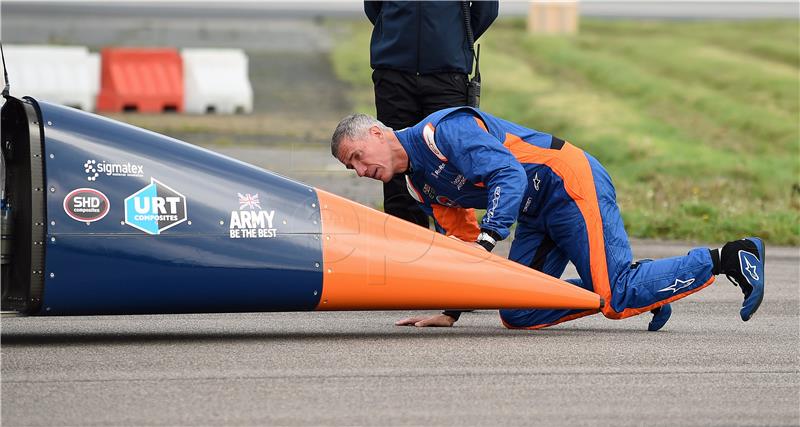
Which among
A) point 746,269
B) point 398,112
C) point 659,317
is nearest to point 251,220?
point 398,112

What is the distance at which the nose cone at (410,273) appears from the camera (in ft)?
19.5

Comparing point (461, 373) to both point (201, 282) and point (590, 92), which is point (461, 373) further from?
point (590, 92)

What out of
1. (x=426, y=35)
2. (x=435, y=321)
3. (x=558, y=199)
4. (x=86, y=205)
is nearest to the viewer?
(x=86, y=205)

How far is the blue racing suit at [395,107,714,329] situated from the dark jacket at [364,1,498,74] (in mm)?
1239

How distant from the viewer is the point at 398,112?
→ 750 centimetres

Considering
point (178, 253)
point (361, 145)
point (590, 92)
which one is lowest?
point (590, 92)

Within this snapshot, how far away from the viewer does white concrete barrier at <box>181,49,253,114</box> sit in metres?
19.2

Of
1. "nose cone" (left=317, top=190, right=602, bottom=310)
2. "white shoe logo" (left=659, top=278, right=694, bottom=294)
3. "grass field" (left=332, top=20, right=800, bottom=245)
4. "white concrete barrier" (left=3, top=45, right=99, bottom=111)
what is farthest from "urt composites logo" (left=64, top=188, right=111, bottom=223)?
"white concrete barrier" (left=3, top=45, right=99, bottom=111)

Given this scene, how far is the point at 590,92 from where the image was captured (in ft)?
66.8

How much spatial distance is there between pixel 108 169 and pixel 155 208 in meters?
0.25

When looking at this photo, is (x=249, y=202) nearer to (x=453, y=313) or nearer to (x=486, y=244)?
(x=486, y=244)

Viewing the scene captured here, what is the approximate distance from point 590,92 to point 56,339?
49.6 feet

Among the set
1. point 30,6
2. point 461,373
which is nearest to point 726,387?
point 461,373

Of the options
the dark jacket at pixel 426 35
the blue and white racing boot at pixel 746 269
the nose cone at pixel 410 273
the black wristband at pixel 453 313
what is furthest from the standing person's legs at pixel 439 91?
the blue and white racing boot at pixel 746 269
